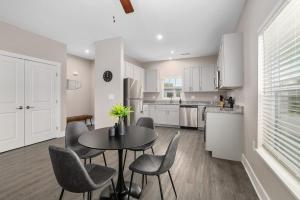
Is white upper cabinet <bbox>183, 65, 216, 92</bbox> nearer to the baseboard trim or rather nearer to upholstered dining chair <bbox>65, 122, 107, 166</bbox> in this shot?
the baseboard trim

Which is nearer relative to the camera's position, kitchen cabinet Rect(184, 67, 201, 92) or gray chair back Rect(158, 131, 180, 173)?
gray chair back Rect(158, 131, 180, 173)

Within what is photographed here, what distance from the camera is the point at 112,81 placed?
4020 millimetres

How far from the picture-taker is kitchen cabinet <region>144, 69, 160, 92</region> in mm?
6465

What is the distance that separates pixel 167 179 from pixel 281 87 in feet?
5.78

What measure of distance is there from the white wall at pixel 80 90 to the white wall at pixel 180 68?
7.75 feet

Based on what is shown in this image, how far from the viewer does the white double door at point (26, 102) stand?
128 inches

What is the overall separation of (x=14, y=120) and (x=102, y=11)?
3037 millimetres

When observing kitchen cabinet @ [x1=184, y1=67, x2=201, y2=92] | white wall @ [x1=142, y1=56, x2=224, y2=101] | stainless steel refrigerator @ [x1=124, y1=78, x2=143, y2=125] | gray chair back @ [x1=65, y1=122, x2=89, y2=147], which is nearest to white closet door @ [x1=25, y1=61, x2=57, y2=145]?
stainless steel refrigerator @ [x1=124, y1=78, x2=143, y2=125]

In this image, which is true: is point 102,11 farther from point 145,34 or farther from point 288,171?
point 288,171

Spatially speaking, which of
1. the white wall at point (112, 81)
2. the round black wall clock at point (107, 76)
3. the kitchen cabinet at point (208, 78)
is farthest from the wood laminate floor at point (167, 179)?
the kitchen cabinet at point (208, 78)

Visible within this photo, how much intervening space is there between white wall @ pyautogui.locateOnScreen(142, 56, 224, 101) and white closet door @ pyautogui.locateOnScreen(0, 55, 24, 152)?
171 inches

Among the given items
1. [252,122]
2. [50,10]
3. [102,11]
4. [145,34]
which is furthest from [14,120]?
[252,122]

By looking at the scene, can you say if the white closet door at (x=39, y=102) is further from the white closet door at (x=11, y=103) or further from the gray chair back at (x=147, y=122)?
the gray chair back at (x=147, y=122)

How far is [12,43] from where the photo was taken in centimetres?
336
